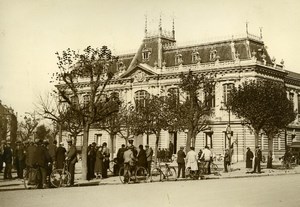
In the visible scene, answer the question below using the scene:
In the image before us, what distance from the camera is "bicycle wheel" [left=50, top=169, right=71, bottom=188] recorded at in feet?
53.4

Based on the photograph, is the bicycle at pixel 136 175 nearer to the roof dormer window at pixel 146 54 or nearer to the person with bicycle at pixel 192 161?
the person with bicycle at pixel 192 161

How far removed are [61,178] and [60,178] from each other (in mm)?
34

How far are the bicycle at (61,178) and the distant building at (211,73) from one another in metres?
27.2

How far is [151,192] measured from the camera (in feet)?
47.3

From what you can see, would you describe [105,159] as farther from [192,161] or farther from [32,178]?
[32,178]

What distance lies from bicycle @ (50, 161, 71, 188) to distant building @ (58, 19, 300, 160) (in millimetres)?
27167

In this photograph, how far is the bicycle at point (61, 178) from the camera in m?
16.3

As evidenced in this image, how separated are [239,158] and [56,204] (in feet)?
110

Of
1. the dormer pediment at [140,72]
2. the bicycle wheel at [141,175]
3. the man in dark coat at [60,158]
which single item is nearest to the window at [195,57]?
the dormer pediment at [140,72]

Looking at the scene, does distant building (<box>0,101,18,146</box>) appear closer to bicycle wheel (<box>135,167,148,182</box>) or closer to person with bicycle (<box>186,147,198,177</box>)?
bicycle wheel (<box>135,167,148,182</box>)

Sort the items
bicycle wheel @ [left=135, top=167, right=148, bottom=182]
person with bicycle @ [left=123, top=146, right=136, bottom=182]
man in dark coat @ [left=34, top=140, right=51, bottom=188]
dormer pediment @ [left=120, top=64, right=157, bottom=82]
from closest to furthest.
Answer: man in dark coat @ [left=34, top=140, right=51, bottom=188] → person with bicycle @ [left=123, top=146, right=136, bottom=182] → bicycle wheel @ [left=135, top=167, right=148, bottom=182] → dormer pediment @ [left=120, top=64, right=157, bottom=82]

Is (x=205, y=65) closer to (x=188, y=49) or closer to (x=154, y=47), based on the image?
(x=188, y=49)

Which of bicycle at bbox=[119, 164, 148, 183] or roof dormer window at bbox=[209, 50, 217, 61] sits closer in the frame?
bicycle at bbox=[119, 164, 148, 183]

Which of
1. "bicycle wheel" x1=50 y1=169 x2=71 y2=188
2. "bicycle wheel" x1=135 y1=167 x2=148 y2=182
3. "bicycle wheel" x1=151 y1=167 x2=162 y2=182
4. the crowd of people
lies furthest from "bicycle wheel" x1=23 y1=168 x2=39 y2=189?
"bicycle wheel" x1=151 y1=167 x2=162 y2=182
